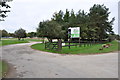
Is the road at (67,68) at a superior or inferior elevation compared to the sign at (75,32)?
inferior

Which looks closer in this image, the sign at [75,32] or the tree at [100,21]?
the sign at [75,32]

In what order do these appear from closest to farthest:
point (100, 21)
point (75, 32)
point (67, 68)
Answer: point (67, 68), point (75, 32), point (100, 21)

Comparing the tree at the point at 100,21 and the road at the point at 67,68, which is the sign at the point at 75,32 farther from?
the tree at the point at 100,21

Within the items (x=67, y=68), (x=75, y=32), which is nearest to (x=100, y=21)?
(x=75, y=32)

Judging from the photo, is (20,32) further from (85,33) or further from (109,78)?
(109,78)

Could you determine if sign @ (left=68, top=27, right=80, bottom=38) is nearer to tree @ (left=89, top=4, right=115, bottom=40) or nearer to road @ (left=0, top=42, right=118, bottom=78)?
road @ (left=0, top=42, right=118, bottom=78)

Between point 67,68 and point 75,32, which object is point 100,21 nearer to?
point 75,32

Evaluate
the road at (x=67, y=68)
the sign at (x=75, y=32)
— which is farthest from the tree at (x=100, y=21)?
the road at (x=67, y=68)

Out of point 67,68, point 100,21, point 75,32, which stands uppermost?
point 100,21

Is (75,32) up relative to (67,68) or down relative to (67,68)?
up

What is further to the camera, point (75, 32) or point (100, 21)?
point (100, 21)

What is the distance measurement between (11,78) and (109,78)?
4291 mm

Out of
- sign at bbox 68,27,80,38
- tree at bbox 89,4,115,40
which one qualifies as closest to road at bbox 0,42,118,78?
sign at bbox 68,27,80,38

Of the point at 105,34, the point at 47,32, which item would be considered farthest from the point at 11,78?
the point at 105,34
